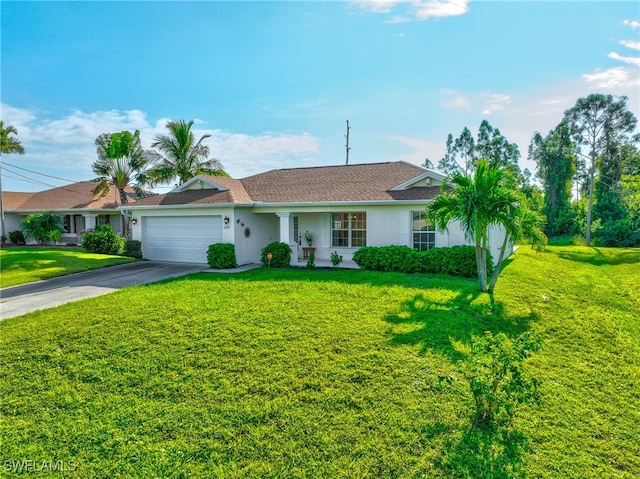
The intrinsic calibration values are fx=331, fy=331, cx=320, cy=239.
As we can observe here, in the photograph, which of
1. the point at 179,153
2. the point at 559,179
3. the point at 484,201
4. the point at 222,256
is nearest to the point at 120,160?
the point at 179,153

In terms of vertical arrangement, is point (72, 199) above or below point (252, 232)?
above

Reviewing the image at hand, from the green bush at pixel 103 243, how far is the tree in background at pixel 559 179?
3709 cm

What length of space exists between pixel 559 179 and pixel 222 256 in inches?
1410

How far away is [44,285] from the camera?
1137cm

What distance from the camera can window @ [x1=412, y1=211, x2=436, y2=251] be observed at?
44.1ft

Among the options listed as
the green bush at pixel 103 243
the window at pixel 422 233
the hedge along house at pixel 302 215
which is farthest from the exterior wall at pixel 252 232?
the window at pixel 422 233

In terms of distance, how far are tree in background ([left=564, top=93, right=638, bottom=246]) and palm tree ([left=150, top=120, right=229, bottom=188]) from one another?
109 ft

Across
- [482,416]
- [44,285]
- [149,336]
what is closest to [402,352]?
[482,416]

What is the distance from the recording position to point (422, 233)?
44.4ft

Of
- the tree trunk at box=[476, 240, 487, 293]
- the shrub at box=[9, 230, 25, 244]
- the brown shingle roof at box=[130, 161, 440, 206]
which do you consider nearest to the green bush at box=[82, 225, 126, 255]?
the brown shingle roof at box=[130, 161, 440, 206]

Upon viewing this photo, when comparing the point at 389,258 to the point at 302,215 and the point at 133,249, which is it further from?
the point at 133,249

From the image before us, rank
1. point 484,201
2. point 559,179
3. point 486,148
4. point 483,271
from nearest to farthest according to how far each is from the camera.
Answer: point 484,201
point 483,271
point 559,179
point 486,148

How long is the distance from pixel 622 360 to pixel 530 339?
2856 mm

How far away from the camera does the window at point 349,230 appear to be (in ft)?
48.5
